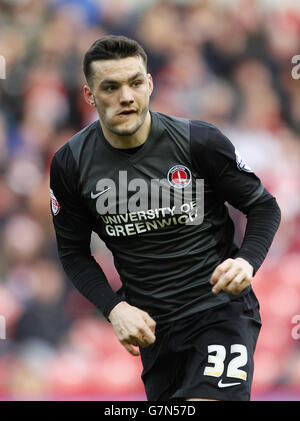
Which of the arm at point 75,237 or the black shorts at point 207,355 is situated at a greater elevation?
the arm at point 75,237

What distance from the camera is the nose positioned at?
347 centimetres

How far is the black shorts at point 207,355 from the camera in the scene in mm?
3400

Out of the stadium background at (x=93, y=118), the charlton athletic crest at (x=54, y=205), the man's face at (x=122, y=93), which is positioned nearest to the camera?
the man's face at (x=122, y=93)

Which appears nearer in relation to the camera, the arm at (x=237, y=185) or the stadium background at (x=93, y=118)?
the arm at (x=237, y=185)

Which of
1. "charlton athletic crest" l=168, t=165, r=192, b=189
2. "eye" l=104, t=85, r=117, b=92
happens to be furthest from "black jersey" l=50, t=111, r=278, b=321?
"eye" l=104, t=85, r=117, b=92

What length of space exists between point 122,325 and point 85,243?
700 mm

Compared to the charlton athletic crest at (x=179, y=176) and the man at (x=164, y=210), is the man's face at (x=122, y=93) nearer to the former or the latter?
the man at (x=164, y=210)

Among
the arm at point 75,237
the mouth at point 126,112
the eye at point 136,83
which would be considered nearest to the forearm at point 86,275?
the arm at point 75,237

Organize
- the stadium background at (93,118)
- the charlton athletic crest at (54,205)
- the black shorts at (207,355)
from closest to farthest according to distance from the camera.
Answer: the black shorts at (207,355) → the charlton athletic crest at (54,205) → the stadium background at (93,118)

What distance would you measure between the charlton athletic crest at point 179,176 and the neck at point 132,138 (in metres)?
0.21

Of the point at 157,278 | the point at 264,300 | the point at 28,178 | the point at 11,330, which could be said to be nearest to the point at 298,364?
the point at 264,300

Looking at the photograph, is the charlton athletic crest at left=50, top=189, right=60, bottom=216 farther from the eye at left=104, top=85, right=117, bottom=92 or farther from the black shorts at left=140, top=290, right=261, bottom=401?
the black shorts at left=140, top=290, right=261, bottom=401

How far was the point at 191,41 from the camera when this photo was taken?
784 centimetres

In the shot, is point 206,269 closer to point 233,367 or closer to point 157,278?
point 157,278
